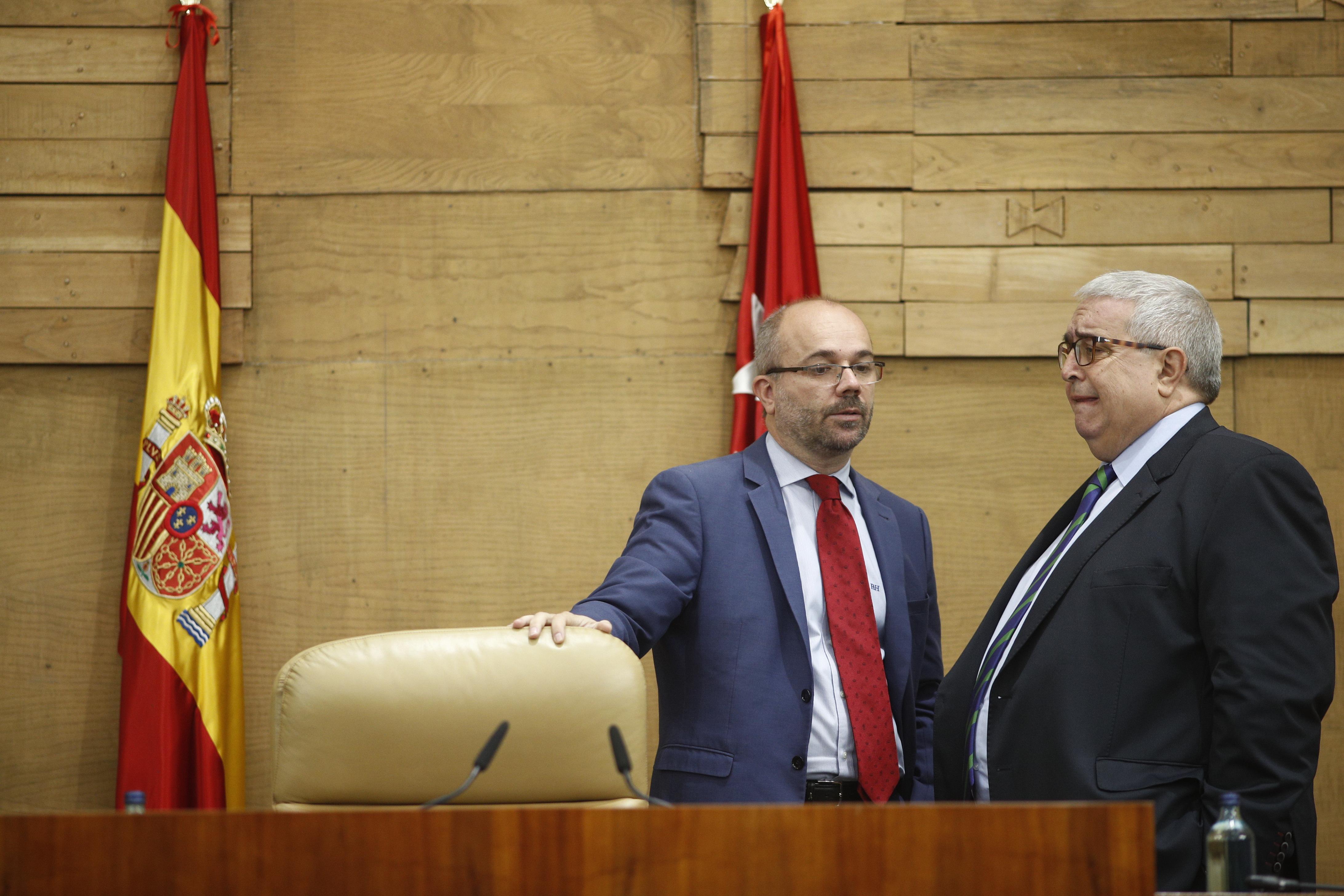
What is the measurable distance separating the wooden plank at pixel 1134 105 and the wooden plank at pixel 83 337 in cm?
202

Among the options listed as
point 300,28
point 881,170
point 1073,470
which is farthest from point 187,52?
point 1073,470

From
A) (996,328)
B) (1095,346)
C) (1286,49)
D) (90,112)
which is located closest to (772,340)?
(1095,346)

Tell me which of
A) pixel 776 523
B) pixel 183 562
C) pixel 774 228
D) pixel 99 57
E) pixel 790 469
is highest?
pixel 99 57

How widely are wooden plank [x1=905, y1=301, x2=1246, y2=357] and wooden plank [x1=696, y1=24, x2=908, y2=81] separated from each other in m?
0.68

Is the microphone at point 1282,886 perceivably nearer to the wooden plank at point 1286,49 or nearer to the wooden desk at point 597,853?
the wooden desk at point 597,853

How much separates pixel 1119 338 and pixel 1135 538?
381 millimetres

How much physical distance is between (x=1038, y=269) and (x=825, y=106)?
75 centimetres

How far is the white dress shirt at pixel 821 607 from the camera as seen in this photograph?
2035 millimetres

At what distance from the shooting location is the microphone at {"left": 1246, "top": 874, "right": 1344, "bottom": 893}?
1221 millimetres

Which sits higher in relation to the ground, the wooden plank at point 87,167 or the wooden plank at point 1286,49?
the wooden plank at point 1286,49

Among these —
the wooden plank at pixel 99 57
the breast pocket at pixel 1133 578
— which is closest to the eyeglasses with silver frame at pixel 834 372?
the breast pocket at pixel 1133 578

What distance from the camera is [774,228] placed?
296cm

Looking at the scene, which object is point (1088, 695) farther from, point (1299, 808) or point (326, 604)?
point (326, 604)

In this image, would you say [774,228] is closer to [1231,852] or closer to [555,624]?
[555,624]
